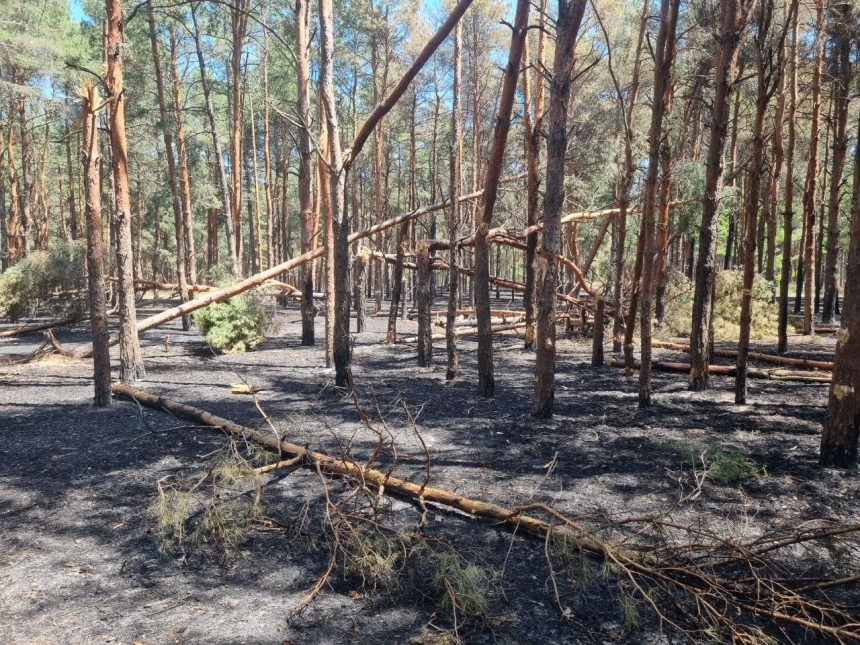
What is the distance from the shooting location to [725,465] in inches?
200

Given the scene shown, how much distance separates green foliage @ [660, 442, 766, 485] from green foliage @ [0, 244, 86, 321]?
16.2 metres

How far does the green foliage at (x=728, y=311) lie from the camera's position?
14484 millimetres

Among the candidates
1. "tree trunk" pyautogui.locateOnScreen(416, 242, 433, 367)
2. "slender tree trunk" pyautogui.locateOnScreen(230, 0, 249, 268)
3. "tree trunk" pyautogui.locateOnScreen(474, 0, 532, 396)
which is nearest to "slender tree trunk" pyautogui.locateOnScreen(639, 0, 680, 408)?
"tree trunk" pyautogui.locateOnScreen(474, 0, 532, 396)

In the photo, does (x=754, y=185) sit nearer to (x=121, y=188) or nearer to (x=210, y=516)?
(x=210, y=516)

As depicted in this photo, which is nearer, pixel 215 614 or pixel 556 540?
pixel 215 614

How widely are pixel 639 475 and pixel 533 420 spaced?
201 cm

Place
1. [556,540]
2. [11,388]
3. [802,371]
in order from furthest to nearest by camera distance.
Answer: [802,371] < [11,388] < [556,540]

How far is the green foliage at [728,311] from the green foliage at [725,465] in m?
9.72

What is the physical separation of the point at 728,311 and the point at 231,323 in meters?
12.8

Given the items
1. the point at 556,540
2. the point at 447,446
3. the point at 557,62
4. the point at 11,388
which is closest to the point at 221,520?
the point at 556,540

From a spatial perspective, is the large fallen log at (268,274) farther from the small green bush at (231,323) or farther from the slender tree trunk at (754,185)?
the slender tree trunk at (754,185)

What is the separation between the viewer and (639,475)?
517 cm

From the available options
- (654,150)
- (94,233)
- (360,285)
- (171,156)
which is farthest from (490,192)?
(171,156)

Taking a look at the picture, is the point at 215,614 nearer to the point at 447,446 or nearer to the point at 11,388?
the point at 447,446
